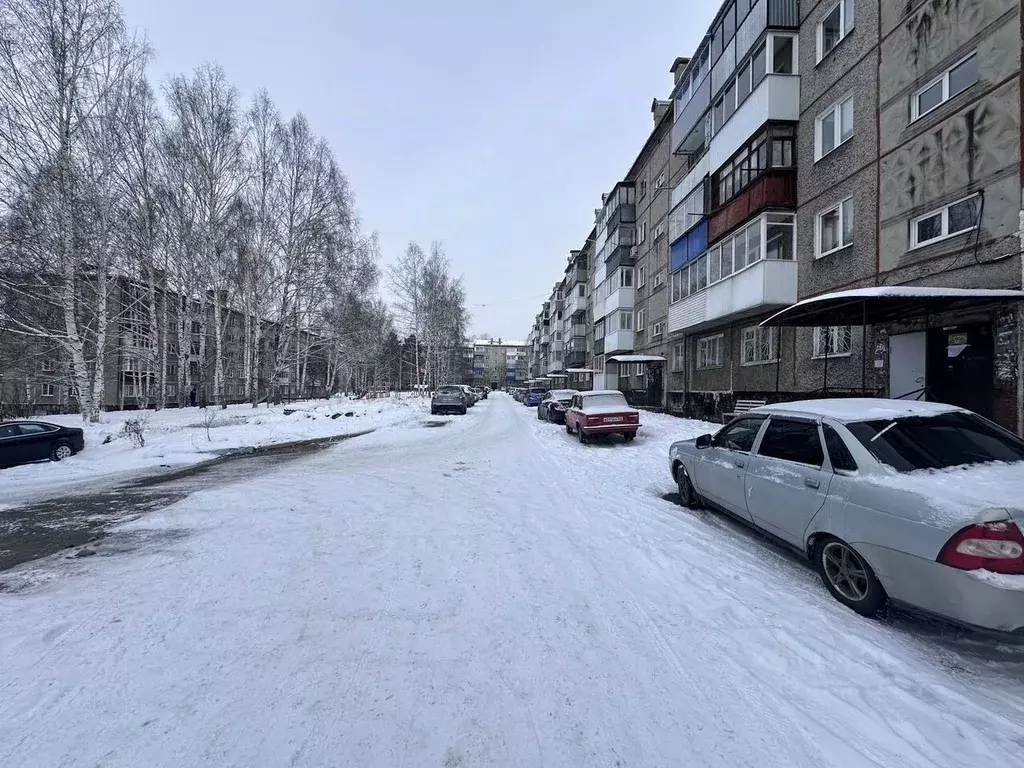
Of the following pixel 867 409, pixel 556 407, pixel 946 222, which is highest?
pixel 946 222

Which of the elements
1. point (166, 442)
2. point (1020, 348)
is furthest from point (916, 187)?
point (166, 442)

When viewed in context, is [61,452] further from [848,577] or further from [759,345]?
[759,345]

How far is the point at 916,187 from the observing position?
10141 mm

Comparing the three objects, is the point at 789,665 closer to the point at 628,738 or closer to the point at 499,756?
the point at 628,738

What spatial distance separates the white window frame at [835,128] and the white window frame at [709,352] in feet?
23.7

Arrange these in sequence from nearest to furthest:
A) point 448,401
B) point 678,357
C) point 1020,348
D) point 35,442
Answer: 1. point 1020,348
2. point 35,442
3. point 678,357
4. point 448,401

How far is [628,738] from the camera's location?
7.53 ft

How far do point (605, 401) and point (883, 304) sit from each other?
7.55 meters

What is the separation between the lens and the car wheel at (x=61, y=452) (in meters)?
11.3

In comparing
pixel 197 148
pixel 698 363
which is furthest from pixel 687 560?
pixel 197 148

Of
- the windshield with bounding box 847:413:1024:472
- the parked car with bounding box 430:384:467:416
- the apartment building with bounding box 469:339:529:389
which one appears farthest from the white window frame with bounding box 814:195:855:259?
the apartment building with bounding box 469:339:529:389

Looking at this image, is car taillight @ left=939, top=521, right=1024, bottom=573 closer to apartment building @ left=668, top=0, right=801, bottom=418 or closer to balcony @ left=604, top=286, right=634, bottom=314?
apartment building @ left=668, top=0, right=801, bottom=418

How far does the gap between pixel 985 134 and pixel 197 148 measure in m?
29.7

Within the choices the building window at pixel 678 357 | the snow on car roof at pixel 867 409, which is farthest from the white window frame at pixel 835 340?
the building window at pixel 678 357
